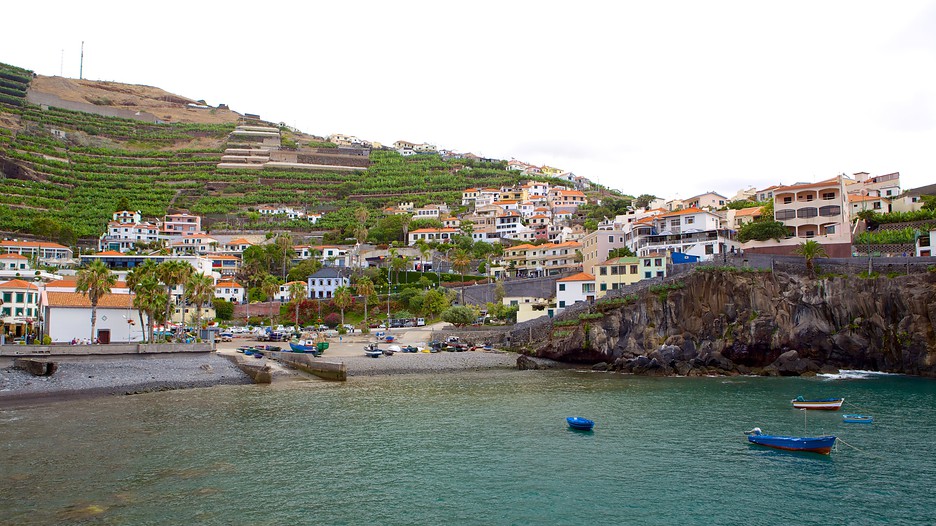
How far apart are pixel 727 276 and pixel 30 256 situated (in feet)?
307

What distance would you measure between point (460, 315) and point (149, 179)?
11242 centimetres

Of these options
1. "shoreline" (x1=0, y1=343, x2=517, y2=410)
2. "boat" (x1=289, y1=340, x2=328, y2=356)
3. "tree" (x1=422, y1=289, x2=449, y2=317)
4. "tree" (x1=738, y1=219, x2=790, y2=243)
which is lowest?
"shoreline" (x1=0, y1=343, x2=517, y2=410)

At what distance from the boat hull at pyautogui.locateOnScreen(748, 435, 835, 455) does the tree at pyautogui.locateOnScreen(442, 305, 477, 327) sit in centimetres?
5031

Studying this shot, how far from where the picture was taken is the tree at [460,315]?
78812mm

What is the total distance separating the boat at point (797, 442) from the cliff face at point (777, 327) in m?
26.5

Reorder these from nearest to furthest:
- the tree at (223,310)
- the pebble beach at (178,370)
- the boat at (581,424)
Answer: the boat at (581,424)
the pebble beach at (178,370)
the tree at (223,310)

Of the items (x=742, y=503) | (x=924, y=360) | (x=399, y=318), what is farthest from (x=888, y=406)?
(x=399, y=318)

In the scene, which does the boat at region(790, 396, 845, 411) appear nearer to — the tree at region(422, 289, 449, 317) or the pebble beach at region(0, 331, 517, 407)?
the pebble beach at region(0, 331, 517, 407)

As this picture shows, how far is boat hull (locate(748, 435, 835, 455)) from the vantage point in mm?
28984

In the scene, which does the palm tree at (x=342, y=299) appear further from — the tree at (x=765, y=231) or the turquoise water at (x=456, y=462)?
the tree at (x=765, y=231)

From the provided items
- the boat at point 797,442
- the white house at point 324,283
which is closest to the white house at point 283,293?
the white house at point 324,283

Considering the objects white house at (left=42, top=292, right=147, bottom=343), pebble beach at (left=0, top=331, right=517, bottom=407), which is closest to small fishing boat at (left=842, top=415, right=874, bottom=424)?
pebble beach at (left=0, top=331, right=517, bottom=407)

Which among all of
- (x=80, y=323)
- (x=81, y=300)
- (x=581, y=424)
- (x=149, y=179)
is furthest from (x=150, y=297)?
(x=149, y=179)

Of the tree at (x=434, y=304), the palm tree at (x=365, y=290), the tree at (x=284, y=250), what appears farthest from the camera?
the tree at (x=284, y=250)
